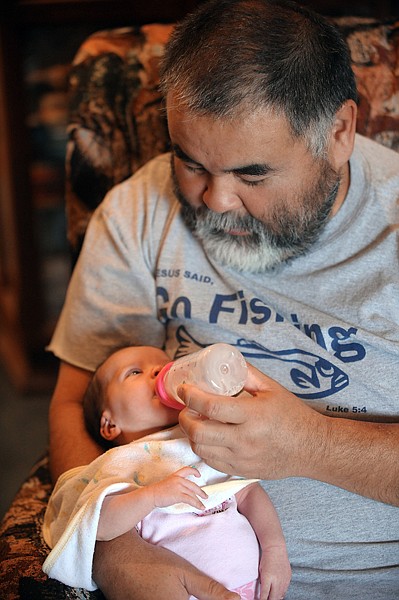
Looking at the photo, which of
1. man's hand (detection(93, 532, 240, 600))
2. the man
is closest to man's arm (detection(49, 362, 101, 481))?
the man

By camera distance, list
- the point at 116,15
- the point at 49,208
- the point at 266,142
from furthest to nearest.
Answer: the point at 49,208 < the point at 116,15 < the point at 266,142

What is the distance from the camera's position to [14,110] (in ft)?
9.62

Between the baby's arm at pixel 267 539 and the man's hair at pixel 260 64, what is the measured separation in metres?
0.65

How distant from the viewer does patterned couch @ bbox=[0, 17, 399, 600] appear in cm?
179

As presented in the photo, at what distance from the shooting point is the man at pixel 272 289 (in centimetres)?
135

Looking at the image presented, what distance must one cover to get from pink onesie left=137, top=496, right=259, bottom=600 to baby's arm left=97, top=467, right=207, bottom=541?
0.08 m

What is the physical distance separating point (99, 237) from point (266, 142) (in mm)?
505

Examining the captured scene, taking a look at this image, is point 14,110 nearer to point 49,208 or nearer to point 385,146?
point 49,208

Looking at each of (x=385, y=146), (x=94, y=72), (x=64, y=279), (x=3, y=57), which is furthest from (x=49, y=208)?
(x=385, y=146)

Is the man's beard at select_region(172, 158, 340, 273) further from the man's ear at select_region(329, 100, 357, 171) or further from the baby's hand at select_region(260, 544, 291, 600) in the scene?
the baby's hand at select_region(260, 544, 291, 600)

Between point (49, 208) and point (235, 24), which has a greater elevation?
point (235, 24)

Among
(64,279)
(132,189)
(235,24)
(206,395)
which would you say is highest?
(235,24)

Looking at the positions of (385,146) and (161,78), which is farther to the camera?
(385,146)

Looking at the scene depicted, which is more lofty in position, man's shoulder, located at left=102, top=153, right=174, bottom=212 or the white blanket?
man's shoulder, located at left=102, top=153, right=174, bottom=212
